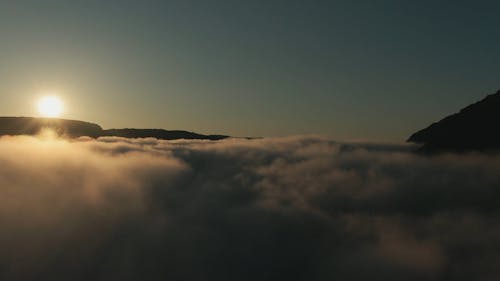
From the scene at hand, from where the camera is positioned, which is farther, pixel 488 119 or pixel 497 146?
pixel 497 146

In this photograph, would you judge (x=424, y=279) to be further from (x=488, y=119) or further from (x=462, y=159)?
(x=488, y=119)

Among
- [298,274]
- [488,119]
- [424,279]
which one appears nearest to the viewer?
[488,119]

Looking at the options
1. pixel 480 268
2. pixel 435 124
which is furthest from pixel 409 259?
pixel 435 124

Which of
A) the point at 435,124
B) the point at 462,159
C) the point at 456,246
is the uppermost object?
the point at 435,124

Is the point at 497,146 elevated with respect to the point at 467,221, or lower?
elevated

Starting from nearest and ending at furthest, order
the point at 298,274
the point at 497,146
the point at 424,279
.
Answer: the point at 497,146 → the point at 424,279 → the point at 298,274

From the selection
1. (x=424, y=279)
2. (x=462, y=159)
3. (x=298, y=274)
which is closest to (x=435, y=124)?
(x=462, y=159)

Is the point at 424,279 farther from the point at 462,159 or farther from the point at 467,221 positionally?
the point at 462,159
